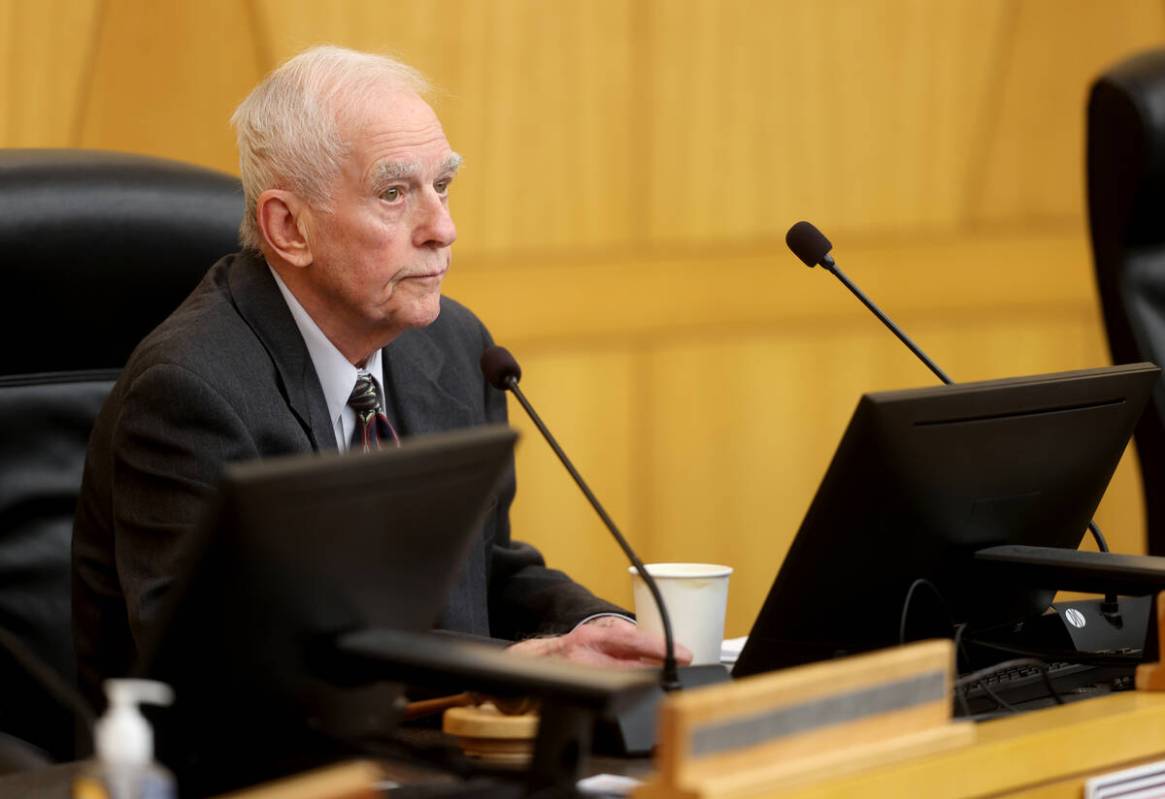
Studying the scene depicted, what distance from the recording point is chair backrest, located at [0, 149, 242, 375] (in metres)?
2.01

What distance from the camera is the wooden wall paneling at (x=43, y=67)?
9.87 feet

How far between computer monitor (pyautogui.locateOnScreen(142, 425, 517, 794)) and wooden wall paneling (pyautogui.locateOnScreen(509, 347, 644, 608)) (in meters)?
2.42

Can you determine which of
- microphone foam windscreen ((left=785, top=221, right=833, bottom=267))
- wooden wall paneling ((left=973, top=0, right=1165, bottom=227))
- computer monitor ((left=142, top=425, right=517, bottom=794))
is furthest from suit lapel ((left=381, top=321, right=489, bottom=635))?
wooden wall paneling ((left=973, top=0, right=1165, bottom=227))

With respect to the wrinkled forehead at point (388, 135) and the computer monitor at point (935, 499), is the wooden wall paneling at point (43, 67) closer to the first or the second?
the wrinkled forehead at point (388, 135)

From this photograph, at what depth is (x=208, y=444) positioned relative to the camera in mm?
1905

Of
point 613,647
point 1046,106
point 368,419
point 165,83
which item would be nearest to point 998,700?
point 613,647

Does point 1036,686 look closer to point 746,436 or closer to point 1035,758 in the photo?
point 1035,758

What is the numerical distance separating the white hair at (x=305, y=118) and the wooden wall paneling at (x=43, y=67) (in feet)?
3.28

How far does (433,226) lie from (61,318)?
46 centimetres

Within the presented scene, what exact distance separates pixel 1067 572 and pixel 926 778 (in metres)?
0.44

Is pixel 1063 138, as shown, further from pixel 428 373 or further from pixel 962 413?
pixel 962 413

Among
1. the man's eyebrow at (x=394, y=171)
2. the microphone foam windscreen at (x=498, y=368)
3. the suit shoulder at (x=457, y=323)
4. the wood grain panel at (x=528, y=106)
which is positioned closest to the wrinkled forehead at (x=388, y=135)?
the man's eyebrow at (x=394, y=171)

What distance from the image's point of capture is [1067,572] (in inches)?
66.7

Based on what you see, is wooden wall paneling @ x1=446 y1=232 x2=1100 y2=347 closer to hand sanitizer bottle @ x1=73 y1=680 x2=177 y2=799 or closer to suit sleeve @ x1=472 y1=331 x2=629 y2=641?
suit sleeve @ x1=472 y1=331 x2=629 y2=641
